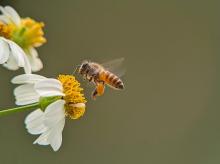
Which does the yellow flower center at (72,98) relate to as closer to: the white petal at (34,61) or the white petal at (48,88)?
the white petal at (48,88)

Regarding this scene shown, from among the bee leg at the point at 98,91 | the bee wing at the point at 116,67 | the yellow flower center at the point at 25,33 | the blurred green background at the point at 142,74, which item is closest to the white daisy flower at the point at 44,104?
the bee leg at the point at 98,91

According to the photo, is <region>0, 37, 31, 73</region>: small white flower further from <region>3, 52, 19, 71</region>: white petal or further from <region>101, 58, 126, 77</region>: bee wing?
<region>101, 58, 126, 77</region>: bee wing

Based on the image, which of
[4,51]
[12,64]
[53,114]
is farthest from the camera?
[12,64]

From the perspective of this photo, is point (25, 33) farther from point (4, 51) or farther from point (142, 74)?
point (142, 74)

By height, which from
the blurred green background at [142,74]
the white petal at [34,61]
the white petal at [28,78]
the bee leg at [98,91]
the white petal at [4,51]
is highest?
the blurred green background at [142,74]

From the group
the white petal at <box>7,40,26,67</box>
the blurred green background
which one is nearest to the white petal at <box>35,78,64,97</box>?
the white petal at <box>7,40,26,67</box>

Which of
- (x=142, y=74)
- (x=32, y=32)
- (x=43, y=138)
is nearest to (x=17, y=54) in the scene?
(x=43, y=138)
